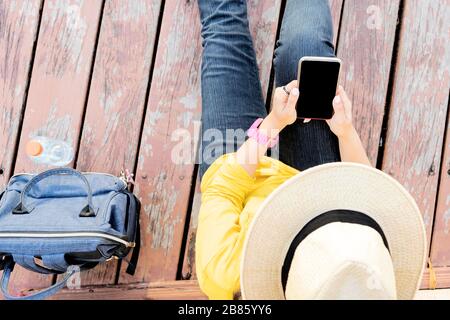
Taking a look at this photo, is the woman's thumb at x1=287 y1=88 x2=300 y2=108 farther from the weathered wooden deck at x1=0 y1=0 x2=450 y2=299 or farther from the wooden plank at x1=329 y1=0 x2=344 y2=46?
the wooden plank at x1=329 y1=0 x2=344 y2=46

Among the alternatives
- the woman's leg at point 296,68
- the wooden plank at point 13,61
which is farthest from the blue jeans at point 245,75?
the wooden plank at point 13,61

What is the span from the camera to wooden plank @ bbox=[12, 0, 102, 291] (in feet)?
5.00

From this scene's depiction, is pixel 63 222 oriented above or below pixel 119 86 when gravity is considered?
below

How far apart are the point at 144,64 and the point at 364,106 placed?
2.58ft

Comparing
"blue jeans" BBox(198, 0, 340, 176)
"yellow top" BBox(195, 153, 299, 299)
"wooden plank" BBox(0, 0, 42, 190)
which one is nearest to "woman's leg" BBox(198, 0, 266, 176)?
"blue jeans" BBox(198, 0, 340, 176)

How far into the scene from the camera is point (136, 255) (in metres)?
1.47

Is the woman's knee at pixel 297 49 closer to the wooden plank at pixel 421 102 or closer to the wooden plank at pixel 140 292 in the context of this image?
the wooden plank at pixel 421 102

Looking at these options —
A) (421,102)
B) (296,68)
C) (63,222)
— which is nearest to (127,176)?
(63,222)

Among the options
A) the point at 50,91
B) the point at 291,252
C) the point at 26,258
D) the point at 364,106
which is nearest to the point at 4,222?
the point at 26,258

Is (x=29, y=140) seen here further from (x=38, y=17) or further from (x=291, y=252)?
(x=291, y=252)

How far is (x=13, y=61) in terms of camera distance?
154 cm

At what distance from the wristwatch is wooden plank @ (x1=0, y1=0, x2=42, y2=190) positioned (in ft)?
2.72

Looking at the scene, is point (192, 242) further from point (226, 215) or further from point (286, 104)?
point (286, 104)

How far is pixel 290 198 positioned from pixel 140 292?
814 mm
